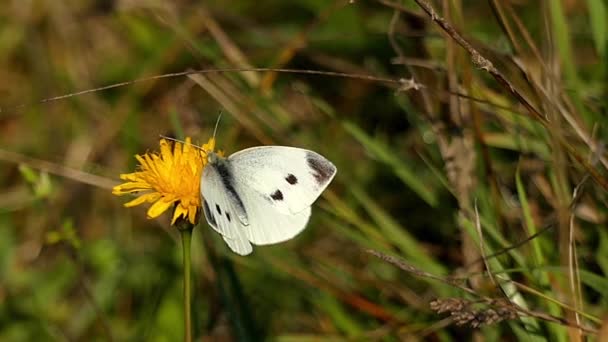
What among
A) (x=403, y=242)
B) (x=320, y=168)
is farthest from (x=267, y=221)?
(x=403, y=242)

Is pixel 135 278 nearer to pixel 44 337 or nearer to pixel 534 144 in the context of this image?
pixel 44 337

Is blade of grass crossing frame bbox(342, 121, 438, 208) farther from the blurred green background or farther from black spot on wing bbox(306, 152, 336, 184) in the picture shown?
black spot on wing bbox(306, 152, 336, 184)

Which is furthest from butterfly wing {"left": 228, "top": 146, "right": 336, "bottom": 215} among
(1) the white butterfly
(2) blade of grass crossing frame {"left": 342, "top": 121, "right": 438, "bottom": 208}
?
(2) blade of grass crossing frame {"left": 342, "top": 121, "right": 438, "bottom": 208}

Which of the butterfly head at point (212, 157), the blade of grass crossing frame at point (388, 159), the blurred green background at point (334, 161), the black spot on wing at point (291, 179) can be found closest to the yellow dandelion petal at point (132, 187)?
the butterfly head at point (212, 157)

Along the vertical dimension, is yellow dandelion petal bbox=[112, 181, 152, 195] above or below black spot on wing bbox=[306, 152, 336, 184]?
above

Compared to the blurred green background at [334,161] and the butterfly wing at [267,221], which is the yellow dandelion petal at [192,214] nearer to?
the butterfly wing at [267,221]

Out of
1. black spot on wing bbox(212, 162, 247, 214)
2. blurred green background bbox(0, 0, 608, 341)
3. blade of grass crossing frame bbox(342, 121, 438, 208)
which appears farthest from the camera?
blade of grass crossing frame bbox(342, 121, 438, 208)

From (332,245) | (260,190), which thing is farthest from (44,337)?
(260,190)
